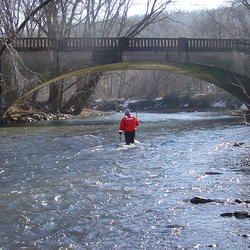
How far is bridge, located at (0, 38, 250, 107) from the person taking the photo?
32.3m

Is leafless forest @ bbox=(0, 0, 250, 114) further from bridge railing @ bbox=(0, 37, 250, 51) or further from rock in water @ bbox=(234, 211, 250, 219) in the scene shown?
rock in water @ bbox=(234, 211, 250, 219)

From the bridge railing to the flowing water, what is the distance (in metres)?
13.9

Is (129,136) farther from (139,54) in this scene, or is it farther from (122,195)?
(139,54)

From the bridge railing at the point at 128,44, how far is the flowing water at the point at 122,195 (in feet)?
45.6

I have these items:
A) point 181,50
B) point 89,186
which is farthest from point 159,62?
point 89,186

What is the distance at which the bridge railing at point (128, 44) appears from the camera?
105ft

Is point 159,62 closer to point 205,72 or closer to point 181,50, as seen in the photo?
point 181,50

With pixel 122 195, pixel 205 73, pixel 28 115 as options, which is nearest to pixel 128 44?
pixel 205 73

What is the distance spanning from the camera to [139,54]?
34406 mm

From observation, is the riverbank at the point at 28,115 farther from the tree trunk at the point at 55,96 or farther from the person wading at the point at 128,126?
the person wading at the point at 128,126

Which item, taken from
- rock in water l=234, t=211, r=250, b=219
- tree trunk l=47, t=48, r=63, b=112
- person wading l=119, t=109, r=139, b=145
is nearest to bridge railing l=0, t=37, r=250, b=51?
tree trunk l=47, t=48, r=63, b=112

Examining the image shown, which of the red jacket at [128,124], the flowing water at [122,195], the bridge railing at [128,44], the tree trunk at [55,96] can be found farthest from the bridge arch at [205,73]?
the flowing water at [122,195]

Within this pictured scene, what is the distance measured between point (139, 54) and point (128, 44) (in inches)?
38.5

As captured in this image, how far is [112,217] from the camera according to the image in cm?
885
